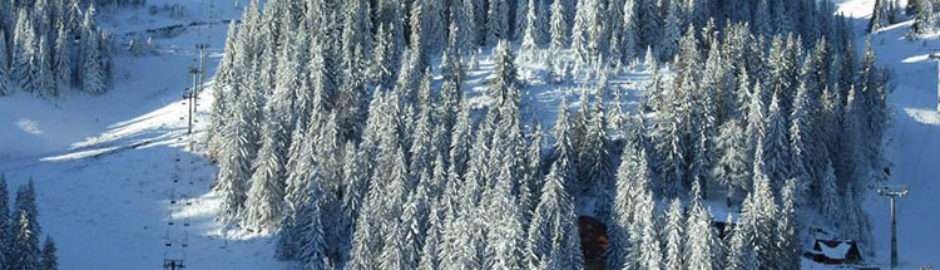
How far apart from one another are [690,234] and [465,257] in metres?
14.2

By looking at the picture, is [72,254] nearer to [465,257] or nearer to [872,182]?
[465,257]

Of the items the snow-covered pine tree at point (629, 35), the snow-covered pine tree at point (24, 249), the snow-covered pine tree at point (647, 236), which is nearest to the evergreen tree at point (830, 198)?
the snow-covered pine tree at point (647, 236)

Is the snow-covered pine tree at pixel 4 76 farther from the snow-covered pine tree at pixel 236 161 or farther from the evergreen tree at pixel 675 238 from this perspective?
the evergreen tree at pixel 675 238

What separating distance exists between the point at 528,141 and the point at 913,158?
133 feet

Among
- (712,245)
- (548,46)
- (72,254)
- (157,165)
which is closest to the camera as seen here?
(712,245)

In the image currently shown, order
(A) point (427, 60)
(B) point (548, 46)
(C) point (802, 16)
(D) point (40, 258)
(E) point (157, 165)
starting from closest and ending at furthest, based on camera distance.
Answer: (D) point (40, 258) < (E) point (157, 165) < (A) point (427, 60) < (B) point (548, 46) < (C) point (802, 16)

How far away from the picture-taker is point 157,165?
10781 cm

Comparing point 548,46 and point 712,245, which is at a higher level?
point 548,46

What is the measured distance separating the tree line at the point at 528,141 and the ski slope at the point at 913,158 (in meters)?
3.03

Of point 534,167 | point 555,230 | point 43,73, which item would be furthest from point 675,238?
point 43,73

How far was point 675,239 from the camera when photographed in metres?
76.7

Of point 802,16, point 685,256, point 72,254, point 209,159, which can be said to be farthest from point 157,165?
point 802,16

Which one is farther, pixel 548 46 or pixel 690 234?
pixel 548 46

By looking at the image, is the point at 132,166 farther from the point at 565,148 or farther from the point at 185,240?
the point at 565,148
